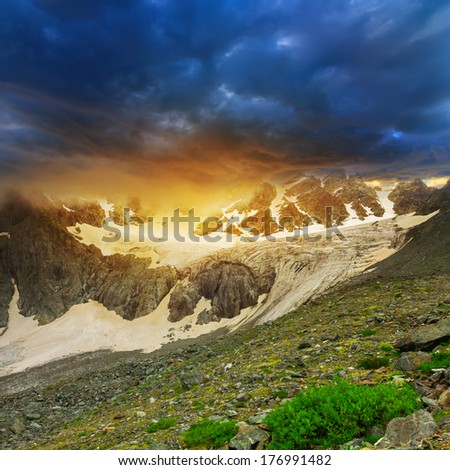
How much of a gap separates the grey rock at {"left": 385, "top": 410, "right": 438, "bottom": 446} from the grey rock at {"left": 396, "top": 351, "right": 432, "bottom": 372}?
209 inches

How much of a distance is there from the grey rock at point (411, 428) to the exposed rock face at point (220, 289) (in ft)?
383

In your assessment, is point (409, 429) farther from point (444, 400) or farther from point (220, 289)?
point (220, 289)

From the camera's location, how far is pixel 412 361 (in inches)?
555

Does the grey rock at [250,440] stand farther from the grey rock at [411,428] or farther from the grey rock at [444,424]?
the grey rock at [444,424]

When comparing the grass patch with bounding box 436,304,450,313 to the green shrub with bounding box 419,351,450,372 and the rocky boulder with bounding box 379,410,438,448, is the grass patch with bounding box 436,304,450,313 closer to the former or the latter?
the green shrub with bounding box 419,351,450,372

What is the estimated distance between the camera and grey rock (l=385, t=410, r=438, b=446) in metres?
8.44

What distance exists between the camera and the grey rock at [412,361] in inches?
545

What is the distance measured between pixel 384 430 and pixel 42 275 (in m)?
210

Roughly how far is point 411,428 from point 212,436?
5.72m

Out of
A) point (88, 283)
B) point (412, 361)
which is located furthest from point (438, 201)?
point (88, 283)

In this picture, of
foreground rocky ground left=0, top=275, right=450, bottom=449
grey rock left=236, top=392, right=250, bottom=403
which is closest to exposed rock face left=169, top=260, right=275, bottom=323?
foreground rocky ground left=0, top=275, right=450, bottom=449

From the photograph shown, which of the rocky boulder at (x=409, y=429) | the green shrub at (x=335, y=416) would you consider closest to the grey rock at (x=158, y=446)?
the green shrub at (x=335, y=416)
